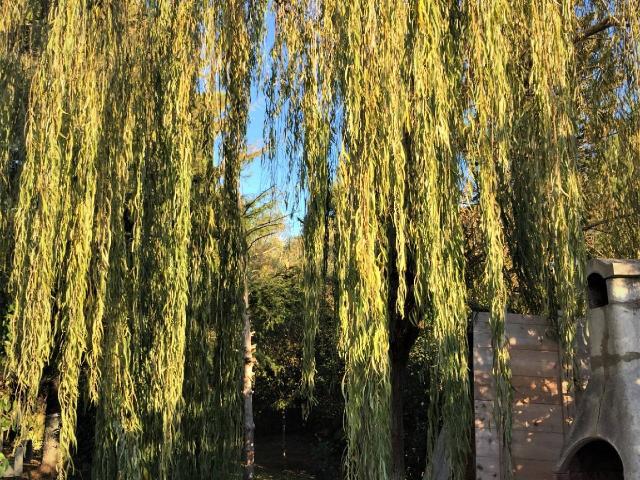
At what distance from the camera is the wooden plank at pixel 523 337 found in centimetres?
483

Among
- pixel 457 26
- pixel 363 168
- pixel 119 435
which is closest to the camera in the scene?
pixel 363 168

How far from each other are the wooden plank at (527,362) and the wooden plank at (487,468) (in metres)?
0.61

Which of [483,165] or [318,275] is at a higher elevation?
[483,165]

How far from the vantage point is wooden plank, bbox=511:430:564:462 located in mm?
4664

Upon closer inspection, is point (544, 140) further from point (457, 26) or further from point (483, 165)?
point (457, 26)

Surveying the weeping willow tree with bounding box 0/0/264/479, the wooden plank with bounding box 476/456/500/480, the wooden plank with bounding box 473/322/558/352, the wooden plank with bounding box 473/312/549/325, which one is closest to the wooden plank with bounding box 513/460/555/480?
the wooden plank with bounding box 476/456/500/480

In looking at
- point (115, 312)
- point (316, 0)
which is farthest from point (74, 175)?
point (316, 0)

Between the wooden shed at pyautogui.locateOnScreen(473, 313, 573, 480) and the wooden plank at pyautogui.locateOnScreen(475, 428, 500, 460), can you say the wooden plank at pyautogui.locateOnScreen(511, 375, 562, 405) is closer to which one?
A: the wooden shed at pyautogui.locateOnScreen(473, 313, 573, 480)

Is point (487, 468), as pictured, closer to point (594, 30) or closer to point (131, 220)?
point (131, 220)

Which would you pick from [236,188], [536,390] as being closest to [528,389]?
[536,390]

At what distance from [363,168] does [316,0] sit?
136 cm

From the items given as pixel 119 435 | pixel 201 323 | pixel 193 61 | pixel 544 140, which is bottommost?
pixel 119 435

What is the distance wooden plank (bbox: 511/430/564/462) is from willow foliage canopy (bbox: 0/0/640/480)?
1.69 ft

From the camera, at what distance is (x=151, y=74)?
4234mm
